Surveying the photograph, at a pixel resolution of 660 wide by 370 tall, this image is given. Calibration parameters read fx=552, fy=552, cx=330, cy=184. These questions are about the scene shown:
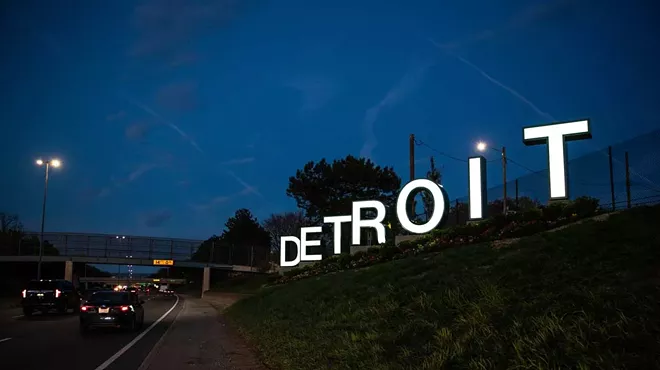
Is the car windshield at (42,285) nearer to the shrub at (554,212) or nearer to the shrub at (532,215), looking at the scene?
the shrub at (532,215)

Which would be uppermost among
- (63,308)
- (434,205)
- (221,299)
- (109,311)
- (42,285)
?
(434,205)

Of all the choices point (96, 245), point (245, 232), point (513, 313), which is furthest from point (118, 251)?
point (513, 313)

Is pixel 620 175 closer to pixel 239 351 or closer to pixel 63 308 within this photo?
pixel 239 351

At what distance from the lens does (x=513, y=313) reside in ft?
23.4

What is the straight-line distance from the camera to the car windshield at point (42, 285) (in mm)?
28141

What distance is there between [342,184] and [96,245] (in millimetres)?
27416

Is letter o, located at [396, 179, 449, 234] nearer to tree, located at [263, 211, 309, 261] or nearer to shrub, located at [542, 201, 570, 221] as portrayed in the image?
shrub, located at [542, 201, 570, 221]

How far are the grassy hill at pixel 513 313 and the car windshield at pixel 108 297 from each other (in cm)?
901

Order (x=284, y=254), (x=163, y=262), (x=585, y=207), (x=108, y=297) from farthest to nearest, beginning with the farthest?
(x=163, y=262)
(x=284, y=254)
(x=108, y=297)
(x=585, y=207)

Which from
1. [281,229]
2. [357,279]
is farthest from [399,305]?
[281,229]

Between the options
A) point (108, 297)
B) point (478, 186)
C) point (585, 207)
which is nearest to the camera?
point (585, 207)

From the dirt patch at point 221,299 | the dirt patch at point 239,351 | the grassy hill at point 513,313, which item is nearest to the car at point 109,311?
the dirt patch at point 239,351

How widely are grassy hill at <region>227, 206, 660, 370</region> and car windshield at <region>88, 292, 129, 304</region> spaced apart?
9005 millimetres

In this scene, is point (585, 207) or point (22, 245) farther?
point (22, 245)
